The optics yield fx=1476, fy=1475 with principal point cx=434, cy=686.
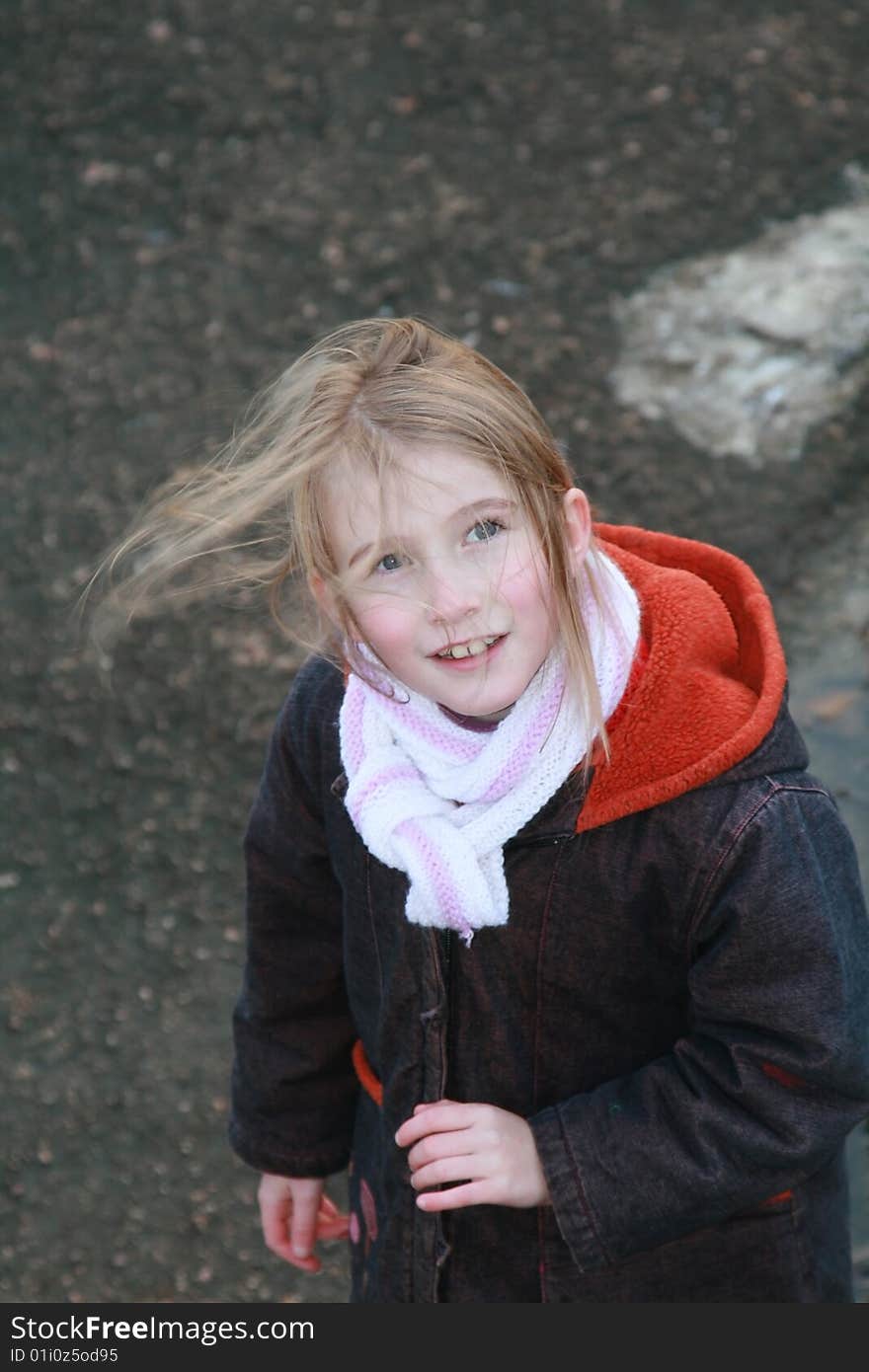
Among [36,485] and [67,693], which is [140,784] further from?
[36,485]

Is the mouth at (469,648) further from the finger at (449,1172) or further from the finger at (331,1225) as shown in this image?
the finger at (331,1225)

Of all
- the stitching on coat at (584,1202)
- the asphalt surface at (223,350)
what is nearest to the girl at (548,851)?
the stitching on coat at (584,1202)

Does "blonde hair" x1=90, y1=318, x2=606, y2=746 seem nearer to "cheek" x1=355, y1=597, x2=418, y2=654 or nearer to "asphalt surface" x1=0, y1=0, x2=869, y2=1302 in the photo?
"cheek" x1=355, y1=597, x2=418, y2=654

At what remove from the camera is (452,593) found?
4.45 feet

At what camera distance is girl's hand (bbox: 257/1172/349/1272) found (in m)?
1.93

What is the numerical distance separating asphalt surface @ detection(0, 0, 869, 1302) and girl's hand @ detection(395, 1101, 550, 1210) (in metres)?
1.09

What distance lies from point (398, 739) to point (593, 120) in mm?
3126

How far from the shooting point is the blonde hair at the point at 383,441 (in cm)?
138

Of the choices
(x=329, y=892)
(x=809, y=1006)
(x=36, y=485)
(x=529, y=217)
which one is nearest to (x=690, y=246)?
(x=529, y=217)

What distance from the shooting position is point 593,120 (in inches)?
163

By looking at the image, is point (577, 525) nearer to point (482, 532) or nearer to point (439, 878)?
point (482, 532)

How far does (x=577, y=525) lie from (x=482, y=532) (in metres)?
0.12

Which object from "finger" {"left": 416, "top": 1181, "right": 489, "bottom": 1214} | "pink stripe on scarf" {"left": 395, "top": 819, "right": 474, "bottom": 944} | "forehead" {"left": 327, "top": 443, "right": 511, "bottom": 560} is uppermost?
"forehead" {"left": 327, "top": 443, "right": 511, "bottom": 560}

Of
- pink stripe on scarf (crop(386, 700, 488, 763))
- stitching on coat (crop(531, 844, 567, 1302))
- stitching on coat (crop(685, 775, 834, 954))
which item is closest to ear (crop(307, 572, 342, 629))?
pink stripe on scarf (crop(386, 700, 488, 763))
